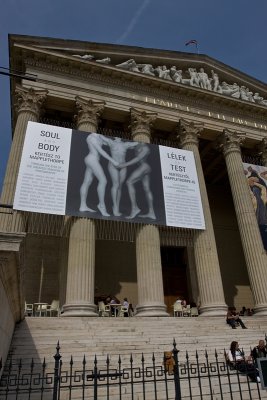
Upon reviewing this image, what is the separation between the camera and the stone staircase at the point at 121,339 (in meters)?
8.72

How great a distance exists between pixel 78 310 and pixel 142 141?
26.9ft

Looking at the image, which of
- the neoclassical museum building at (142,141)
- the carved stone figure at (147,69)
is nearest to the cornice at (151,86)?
the neoclassical museum building at (142,141)

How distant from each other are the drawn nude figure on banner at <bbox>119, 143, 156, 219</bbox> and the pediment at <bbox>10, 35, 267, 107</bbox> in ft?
15.4

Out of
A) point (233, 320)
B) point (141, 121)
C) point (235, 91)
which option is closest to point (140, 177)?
point (141, 121)

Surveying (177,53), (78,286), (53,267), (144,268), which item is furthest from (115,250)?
(177,53)

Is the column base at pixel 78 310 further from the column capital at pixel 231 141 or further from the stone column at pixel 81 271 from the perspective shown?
the column capital at pixel 231 141

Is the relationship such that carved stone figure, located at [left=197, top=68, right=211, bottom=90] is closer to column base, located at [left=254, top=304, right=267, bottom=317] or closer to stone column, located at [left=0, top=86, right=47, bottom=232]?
stone column, located at [left=0, top=86, right=47, bottom=232]

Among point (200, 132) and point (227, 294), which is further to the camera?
point (227, 294)

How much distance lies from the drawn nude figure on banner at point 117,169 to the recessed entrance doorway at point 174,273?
8609 millimetres

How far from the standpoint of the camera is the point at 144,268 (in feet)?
43.8

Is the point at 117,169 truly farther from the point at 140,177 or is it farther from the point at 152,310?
the point at 152,310

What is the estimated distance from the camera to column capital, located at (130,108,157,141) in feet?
54.0

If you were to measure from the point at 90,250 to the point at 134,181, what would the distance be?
348 cm

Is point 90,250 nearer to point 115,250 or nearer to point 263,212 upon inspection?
point 115,250
